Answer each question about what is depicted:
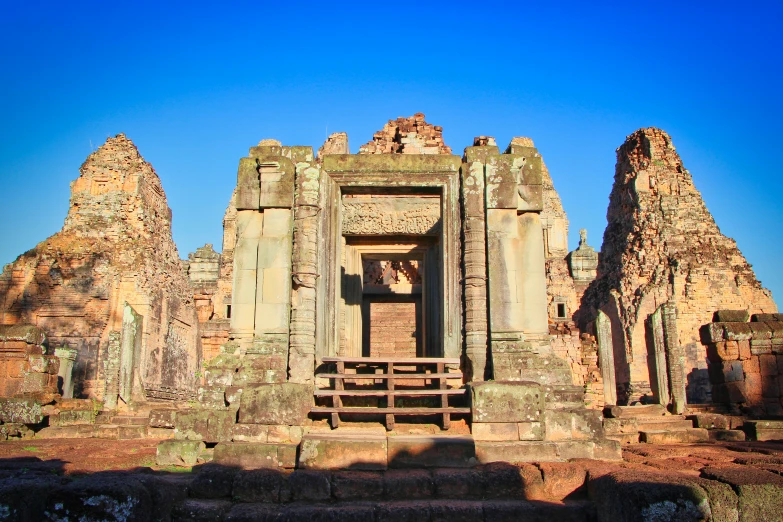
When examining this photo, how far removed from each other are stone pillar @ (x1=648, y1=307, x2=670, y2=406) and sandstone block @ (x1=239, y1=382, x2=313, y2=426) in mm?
11897

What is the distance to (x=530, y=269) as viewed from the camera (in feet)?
29.1

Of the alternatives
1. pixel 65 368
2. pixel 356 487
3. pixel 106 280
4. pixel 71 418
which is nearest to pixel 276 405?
pixel 356 487

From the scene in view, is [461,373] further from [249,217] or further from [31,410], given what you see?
[31,410]

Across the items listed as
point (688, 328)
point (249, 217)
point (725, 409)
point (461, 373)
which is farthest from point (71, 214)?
point (688, 328)

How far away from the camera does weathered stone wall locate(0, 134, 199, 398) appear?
73.1 ft

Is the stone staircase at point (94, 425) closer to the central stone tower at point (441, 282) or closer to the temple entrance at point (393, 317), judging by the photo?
the central stone tower at point (441, 282)

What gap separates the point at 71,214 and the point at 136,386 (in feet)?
35.8

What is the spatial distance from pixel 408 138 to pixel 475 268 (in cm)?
884

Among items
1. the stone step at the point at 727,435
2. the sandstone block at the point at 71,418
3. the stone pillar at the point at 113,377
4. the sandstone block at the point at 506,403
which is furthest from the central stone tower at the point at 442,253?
the stone pillar at the point at 113,377

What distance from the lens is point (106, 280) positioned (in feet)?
75.9

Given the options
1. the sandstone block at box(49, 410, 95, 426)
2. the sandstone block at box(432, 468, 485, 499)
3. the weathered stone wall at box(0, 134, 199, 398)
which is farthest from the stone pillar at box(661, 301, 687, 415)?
the weathered stone wall at box(0, 134, 199, 398)

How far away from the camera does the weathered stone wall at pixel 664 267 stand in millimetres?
24781

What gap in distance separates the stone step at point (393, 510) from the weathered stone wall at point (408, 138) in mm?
12161

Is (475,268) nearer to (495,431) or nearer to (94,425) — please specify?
(495,431)
